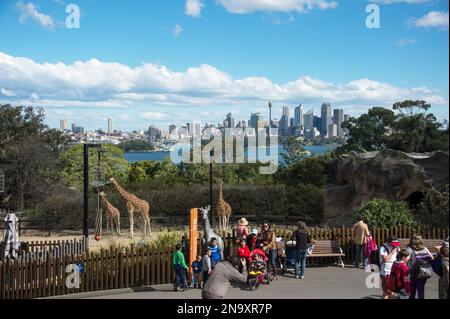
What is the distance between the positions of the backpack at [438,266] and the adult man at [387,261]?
0.92 meters

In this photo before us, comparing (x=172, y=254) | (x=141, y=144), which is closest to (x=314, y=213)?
(x=172, y=254)

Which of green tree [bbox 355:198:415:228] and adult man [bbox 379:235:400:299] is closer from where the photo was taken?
adult man [bbox 379:235:400:299]

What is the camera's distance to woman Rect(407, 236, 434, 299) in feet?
31.1

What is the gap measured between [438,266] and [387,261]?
4.16 ft

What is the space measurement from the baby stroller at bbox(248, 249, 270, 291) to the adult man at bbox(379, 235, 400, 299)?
8.40 ft

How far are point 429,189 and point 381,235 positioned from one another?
628cm

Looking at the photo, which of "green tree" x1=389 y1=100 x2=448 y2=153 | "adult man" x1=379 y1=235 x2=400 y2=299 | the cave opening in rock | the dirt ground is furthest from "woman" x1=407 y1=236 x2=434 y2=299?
"green tree" x1=389 y1=100 x2=448 y2=153

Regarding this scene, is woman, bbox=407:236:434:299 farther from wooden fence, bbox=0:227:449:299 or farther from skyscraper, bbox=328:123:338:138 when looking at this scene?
skyscraper, bbox=328:123:338:138

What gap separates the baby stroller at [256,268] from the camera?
1174cm

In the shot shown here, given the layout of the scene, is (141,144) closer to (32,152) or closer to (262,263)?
(32,152)

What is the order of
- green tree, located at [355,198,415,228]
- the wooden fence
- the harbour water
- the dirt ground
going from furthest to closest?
the harbour water, the dirt ground, green tree, located at [355,198,415,228], the wooden fence

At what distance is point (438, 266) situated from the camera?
9.10 metres

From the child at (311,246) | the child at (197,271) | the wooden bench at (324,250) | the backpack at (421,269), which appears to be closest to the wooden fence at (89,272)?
the child at (197,271)

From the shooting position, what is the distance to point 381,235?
1479cm
